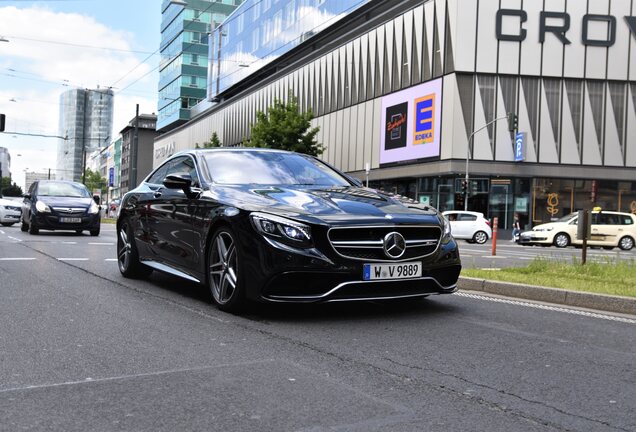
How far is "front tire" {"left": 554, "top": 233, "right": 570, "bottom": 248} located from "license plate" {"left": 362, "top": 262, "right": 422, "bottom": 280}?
76.3ft

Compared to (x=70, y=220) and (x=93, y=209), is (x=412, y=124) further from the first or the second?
(x=70, y=220)

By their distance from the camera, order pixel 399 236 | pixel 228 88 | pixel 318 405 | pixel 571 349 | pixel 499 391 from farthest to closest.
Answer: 1. pixel 228 88
2. pixel 399 236
3. pixel 571 349
4. pixel 499 391
5. pixel 318 405

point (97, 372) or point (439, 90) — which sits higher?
point (439, 90)

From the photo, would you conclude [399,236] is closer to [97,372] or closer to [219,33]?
[97,372]

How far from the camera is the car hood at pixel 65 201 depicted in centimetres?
1731

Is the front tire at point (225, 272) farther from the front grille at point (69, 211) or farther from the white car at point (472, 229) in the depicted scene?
the white car at point (472, 229)

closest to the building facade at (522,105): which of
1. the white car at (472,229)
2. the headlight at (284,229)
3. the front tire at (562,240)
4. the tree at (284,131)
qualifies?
the white car at (472,229)

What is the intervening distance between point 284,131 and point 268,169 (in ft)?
114

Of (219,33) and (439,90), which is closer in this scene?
(439,90)

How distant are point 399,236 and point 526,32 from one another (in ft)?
113

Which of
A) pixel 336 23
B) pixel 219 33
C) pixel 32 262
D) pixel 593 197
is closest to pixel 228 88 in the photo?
pixel 219 33

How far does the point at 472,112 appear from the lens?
36000 mm

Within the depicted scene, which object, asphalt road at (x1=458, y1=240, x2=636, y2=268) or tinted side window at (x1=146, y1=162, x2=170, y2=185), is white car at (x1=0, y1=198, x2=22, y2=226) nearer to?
asphalt road at (x1=458, y1=240, x2=636, y2=268)

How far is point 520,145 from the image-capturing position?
35531mm
